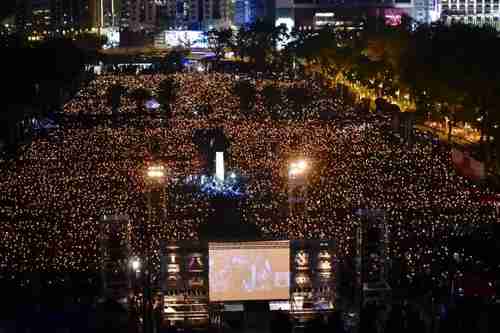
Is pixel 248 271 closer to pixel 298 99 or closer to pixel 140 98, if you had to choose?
pixel 140 98

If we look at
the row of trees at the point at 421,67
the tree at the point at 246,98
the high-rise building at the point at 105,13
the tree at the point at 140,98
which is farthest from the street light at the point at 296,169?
the high-rise building at the point at 105,13

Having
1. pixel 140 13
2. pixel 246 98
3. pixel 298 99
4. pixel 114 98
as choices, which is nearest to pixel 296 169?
pixel 246 98

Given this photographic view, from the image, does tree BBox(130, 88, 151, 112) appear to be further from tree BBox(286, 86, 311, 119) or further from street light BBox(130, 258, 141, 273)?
street light BBox(130, 258, 141, 273)

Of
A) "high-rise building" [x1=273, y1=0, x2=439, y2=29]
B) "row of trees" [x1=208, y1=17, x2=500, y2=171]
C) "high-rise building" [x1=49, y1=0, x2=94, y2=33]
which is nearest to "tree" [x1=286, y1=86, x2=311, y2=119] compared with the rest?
"row of trees" [x1=208, y1=17, x2=500, y2=171]

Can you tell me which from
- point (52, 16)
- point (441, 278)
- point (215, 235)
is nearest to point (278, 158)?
point (215, 235)

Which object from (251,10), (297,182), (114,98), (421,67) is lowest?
(114,98)
